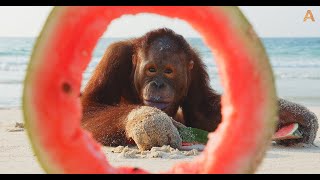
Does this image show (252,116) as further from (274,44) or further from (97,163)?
(274,44)

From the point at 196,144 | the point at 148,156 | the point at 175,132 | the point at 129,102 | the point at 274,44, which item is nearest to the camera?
the point at 148,156

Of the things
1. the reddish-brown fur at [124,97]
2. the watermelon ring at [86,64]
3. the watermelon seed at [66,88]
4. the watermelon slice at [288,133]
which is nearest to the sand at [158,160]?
the watermelon slice at [288,133]

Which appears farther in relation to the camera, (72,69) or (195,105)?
(195,105)

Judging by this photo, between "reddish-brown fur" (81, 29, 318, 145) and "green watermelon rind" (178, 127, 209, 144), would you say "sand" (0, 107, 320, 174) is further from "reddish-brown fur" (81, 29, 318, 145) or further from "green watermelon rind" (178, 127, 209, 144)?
"green watermelon rind" (178, 127, 209, 144)

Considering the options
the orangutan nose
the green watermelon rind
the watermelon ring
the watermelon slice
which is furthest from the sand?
the watermelon ring

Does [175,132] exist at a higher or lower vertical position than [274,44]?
higher

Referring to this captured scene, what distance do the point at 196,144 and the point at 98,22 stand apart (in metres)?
2.74

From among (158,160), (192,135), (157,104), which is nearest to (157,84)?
(157,104)

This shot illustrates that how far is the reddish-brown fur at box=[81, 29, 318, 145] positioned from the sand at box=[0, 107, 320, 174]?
246 mm

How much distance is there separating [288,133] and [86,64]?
3.24 metres

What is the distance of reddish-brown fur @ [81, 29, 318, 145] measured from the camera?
452 cm

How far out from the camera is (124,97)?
5.13m

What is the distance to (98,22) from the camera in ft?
6.05
